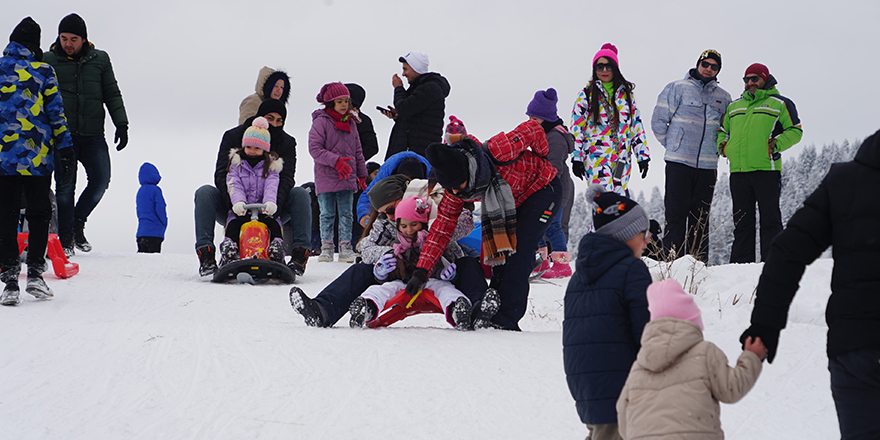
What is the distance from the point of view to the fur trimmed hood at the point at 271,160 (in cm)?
734

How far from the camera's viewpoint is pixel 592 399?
90.4 inches

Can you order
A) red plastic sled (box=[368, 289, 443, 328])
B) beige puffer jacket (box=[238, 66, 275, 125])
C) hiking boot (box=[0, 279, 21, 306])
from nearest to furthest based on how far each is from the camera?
red plastic sled (box=[368, 289, 443, 328]), hiking boot (box=[0, 279, 21, 306]), beige puffer jacket (box=[238, 66, 275, 125])

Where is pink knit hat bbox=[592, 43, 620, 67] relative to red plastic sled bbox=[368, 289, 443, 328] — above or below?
above

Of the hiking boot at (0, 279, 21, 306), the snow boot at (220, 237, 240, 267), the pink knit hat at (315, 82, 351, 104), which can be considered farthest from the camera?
the pink knit hat at (315, 82, 351, 104)

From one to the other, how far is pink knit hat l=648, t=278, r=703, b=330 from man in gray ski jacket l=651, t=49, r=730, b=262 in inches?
208

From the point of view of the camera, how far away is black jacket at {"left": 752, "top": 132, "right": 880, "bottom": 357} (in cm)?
195

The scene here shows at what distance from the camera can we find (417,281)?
4.49 meters

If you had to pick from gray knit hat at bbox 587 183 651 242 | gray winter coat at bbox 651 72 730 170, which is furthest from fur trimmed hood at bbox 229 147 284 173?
gray knit hat at bbox 587 183 651 242

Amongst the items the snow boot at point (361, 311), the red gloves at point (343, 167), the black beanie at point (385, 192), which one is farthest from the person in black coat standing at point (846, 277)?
the red gloves at point (343, 167)

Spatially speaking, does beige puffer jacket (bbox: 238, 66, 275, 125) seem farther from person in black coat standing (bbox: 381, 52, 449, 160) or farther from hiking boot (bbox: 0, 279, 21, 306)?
hiking boot (bbox: 0, 279, 21, 306)

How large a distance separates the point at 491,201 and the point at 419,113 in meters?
4.27

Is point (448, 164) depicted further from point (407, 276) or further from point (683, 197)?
point (683, 197)

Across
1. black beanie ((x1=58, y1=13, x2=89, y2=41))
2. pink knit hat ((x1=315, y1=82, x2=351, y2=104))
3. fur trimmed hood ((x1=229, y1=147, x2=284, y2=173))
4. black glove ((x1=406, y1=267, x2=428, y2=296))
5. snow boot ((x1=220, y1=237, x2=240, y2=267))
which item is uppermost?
black beanie ((x1=58, y1=13, x2=89, y2=41))

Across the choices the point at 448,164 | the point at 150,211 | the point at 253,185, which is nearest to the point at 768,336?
the point at 448,164
